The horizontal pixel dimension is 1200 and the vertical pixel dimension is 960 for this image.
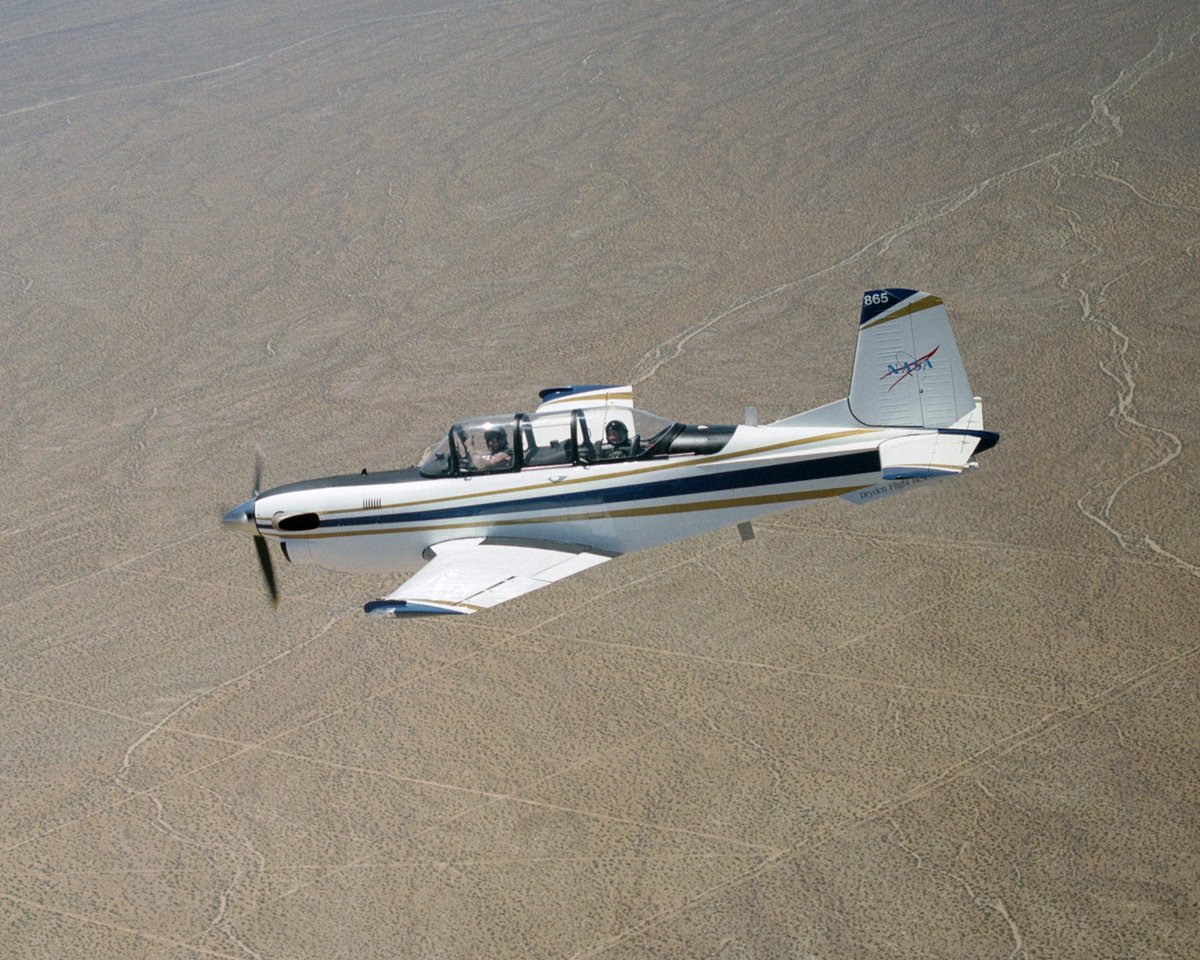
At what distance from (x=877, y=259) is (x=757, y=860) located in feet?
80.8

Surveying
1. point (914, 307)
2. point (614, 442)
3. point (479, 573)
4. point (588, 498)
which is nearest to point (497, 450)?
point (588, 498)

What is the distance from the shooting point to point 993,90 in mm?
50188

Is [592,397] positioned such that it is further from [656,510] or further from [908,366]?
[908,366]

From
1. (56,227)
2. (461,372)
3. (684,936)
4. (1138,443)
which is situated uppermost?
(56,227)

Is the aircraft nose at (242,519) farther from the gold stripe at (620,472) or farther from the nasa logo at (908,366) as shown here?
the nasa logo at (908,366)

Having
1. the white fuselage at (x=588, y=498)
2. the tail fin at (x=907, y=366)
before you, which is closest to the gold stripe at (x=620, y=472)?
the white fuselage at (x=588, y=498)

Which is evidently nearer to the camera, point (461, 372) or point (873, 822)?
point (873, 822)

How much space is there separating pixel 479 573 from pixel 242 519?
4.28 metres

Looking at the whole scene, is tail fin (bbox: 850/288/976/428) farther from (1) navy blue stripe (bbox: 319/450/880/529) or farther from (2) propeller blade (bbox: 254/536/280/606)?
(2) propeller blade (bbox: 254/536/280/606)

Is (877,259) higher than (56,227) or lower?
lower

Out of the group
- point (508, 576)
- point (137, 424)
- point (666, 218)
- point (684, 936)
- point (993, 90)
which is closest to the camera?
point (684, 936)

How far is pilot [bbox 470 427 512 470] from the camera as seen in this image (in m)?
22.7

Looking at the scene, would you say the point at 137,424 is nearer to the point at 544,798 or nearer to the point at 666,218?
the point at 666,218

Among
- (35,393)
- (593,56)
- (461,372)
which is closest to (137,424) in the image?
(35,393)
